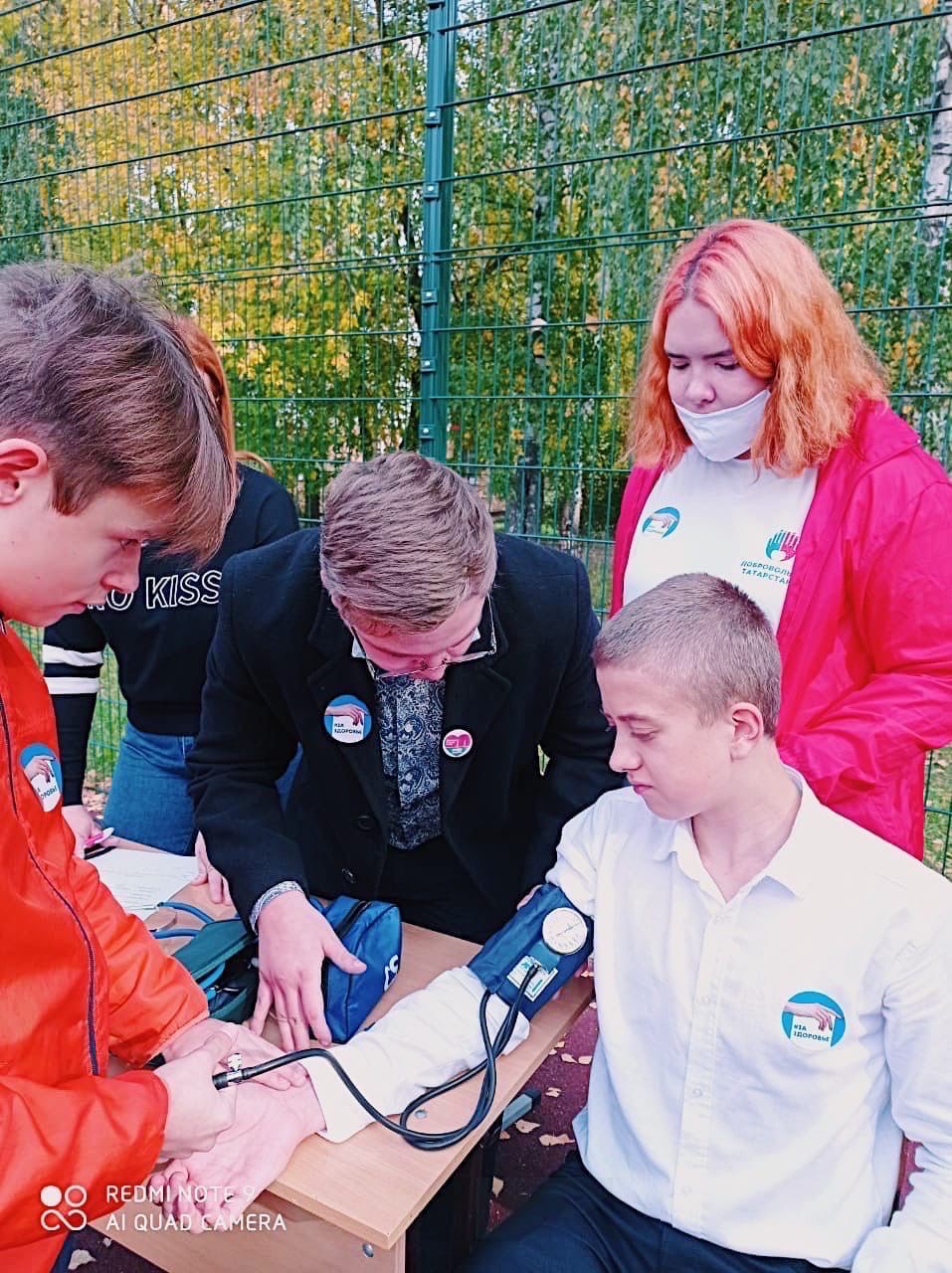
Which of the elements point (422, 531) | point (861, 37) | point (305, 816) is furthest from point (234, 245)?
point (422, 531)

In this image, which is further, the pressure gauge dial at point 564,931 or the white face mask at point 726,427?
the white face mask at point 726,427

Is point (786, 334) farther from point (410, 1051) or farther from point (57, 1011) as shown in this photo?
point (57, 1011)

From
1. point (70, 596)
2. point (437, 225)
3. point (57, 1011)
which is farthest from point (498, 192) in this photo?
point (57, 1011)

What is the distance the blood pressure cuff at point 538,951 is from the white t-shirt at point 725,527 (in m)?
0.72

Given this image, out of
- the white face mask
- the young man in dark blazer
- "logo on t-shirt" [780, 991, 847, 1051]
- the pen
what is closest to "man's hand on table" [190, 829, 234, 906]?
the young man in dark blazer

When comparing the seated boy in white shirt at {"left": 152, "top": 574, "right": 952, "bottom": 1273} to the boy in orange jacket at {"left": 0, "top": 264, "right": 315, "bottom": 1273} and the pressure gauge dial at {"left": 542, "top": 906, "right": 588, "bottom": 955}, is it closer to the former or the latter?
the pressure gauge dial at {"left": 542, "top": 906, "right": 588, "bottom": 955}

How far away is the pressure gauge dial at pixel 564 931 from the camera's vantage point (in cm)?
166

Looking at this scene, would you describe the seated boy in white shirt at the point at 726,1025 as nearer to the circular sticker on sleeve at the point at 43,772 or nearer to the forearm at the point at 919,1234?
the forearm at the point at 919,1234

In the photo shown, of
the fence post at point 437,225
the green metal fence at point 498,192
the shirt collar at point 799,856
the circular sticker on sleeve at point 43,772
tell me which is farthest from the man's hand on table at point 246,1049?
the green metal fence at point 498,192

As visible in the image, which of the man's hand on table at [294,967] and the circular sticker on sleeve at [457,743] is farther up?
the circular sticker on sleeve at [457,743]

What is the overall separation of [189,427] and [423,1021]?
3.15 feet

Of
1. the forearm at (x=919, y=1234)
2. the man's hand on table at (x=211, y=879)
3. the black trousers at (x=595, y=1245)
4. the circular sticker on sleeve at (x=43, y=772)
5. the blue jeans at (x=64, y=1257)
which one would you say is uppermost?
the circular sticker on sleeve at (x=43, y=772)

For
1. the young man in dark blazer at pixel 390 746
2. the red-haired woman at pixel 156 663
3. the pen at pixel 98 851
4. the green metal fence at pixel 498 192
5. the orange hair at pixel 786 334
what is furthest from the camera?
the green metal fence at pixel 498 192

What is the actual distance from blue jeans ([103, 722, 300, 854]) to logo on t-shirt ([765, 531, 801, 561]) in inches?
60.4
